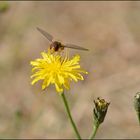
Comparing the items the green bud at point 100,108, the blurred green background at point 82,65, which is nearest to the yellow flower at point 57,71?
the green bud at point 100,108

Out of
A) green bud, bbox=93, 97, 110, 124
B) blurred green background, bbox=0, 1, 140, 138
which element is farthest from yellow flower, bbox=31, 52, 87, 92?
blurred green background, bbox=0, 1, 140, 138

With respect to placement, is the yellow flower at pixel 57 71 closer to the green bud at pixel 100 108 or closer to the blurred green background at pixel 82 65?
the green bud at pixel 100 108

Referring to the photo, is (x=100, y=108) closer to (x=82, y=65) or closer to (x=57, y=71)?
(x=57, y=71)

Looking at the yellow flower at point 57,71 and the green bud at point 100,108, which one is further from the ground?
the yellow flower at point 57,71

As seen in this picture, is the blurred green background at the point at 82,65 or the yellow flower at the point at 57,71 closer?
the yellow flower at the point at 57,71

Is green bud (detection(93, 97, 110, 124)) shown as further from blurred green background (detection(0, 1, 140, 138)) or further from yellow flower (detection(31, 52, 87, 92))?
blurred green background (detection(0, 1, 140, 138))

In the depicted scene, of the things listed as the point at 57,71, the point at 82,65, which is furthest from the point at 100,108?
the point at 82,65

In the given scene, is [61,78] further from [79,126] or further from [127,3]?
[127,3]
